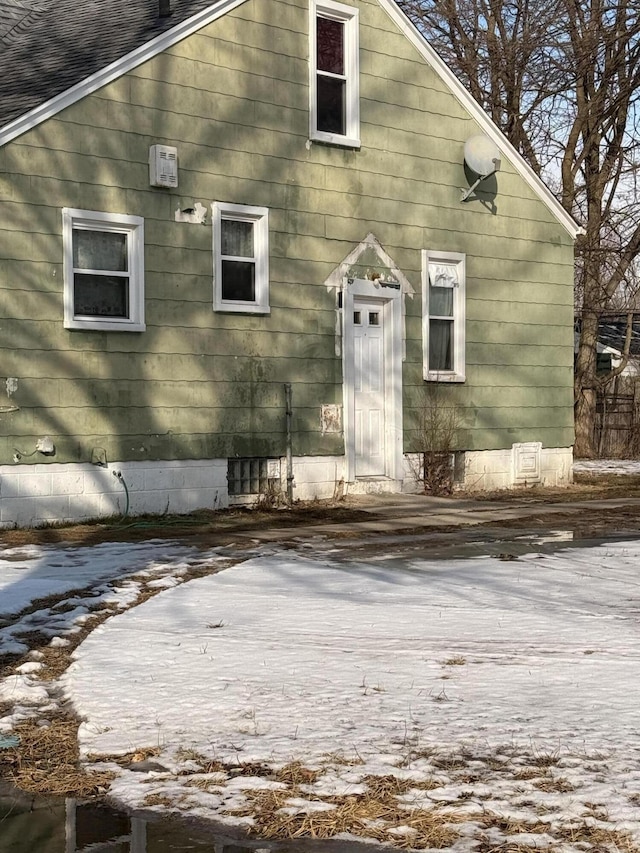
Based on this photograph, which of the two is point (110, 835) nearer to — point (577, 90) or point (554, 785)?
point (554, 785)

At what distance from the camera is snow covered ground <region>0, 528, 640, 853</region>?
164 inches

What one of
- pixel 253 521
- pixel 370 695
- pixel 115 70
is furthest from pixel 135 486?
pixel 370 695

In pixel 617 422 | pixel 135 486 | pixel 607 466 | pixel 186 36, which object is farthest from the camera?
pixel 617 422

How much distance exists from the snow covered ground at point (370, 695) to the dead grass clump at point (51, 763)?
0.08 meters

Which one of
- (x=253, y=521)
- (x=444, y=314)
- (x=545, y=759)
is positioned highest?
(x=444, y=314)

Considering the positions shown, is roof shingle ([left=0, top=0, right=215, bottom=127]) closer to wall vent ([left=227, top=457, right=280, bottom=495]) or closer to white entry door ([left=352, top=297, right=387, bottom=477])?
white entry door ([left=352, top=297, right=387, bottom=477])

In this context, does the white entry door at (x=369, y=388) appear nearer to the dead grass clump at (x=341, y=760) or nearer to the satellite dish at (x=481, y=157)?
the satellite dish at (x=481, y=157)

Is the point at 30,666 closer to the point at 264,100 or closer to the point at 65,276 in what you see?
the point at 65,276

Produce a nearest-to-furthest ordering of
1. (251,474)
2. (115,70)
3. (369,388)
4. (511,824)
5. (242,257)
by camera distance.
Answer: (511,824)
(115,70)
(242,257)
(251,474)
(369,388)

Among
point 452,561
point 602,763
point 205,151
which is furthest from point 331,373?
point 602,763

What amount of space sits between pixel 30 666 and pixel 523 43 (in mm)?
22317

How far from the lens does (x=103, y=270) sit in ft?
45.0

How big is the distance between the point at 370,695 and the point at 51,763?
1502 mm

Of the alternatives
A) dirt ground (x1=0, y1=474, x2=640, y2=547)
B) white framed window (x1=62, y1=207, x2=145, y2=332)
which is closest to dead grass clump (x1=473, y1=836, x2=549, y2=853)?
dirt ground (x1=0, y1=474, x2=640, y2=547)
